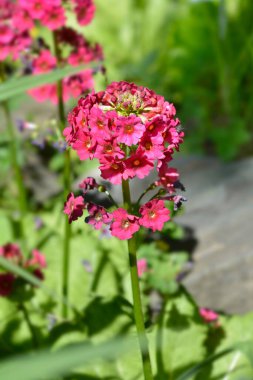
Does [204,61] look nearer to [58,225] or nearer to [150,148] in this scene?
[58,225]

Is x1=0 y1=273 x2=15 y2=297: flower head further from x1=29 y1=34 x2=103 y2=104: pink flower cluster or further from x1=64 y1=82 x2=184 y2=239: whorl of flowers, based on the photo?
x1=64 y1=82 x2=184 y2=239: whorl of flowers

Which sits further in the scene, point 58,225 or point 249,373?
point 58,225

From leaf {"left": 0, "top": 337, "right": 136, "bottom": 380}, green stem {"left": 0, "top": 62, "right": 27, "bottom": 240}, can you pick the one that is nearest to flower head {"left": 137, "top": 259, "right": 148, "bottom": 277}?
green stem {"left": 0, "top": 62, "right": 27, "bottom": 240}

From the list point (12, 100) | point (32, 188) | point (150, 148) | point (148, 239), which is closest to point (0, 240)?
point (148, 239)

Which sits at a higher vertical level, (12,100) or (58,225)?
(12,100)

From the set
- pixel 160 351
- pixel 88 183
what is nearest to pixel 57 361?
pixel 88 183

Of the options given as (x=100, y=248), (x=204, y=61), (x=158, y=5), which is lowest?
(x=100, y=248)
